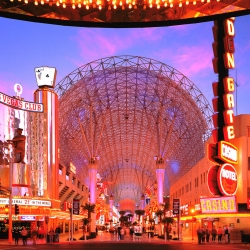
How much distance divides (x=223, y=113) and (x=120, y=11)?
34734 mm

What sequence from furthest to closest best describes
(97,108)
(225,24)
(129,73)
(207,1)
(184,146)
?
(184,146), (97,108), (129,73), (225,24), (207,1)

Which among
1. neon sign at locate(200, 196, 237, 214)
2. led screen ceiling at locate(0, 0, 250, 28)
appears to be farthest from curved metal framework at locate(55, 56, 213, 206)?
led screen ceiling at locate(0, 0, 250, 28)

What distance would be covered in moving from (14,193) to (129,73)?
35.8 meters

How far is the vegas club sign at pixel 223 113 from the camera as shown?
36969 millimetres

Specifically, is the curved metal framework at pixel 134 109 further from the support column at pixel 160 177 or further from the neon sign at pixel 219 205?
the neon sign at pixel 219 205

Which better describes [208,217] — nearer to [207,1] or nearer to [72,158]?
[207,1]

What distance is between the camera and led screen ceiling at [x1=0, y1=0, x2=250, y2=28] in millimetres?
5340

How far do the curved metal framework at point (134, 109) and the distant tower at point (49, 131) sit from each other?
619 inches

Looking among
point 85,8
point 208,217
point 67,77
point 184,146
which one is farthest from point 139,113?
point 85,8

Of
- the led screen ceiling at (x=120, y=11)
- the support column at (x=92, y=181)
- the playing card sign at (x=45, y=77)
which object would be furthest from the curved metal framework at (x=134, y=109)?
the led screen ceiling at (x=120, y=11)

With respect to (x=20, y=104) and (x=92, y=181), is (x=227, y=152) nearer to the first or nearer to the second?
(x=20, y=104)

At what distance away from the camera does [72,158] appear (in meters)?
120

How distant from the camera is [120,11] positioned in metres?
5.49

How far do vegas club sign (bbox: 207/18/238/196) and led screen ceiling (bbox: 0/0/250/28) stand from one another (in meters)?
28.7
